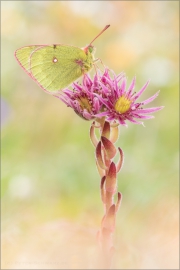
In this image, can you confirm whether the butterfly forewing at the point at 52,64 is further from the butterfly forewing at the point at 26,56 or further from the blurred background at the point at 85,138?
the blurred background at the point at 85,138

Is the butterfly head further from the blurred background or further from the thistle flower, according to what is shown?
the blurred background

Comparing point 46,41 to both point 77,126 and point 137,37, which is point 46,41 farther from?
point 77,126

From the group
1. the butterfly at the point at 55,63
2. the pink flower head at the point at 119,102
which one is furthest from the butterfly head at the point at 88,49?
the pink flower head at the point at 119,102

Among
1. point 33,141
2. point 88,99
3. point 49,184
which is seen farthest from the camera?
point 33,141

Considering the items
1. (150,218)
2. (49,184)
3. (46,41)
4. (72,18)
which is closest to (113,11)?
(72,18)

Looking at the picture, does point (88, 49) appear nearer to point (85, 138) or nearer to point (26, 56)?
point (26, 56)

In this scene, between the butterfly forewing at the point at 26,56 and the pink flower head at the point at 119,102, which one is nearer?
the pink flower head at the point at 119,102
